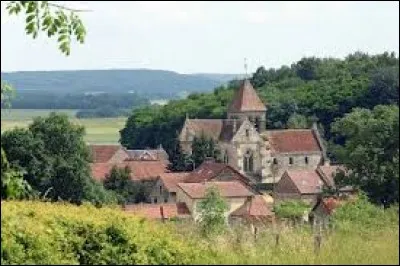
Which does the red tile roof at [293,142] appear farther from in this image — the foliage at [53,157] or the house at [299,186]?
the foliage at [53,157]

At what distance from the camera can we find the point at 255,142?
268ft

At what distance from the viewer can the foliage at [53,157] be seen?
3844 cm

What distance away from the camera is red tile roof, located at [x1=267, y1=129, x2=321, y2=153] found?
83.6m

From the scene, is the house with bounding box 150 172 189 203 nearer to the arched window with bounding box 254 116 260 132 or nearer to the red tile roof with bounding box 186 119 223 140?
the red tile roof with bounding box 186 119 223 140

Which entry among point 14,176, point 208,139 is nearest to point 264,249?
point 14,176

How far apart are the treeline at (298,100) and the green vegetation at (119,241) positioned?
248 ft

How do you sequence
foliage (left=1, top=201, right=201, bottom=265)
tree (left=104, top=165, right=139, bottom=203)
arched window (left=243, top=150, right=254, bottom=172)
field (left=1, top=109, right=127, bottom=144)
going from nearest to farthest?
foliage (left=1, top=201, right=201, bottom=265), tree (left=104, top=165, right=139, bottom=203), arched window (left=243, top=150, right=254, bottom=172), field (left=1, top=109, right=127, bottom=144)

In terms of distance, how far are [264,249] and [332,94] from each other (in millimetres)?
91307

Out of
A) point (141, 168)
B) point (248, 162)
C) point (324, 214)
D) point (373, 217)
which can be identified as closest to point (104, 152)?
point (248, 162)

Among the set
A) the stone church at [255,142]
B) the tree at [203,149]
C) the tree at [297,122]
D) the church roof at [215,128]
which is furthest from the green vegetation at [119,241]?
the tree at [297,122]

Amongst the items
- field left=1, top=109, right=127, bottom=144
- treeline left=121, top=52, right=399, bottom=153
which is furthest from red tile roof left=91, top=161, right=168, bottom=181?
field left=1, top=109, right=127, bottom=144

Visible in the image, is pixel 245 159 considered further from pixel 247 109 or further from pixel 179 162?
pixel 179 162

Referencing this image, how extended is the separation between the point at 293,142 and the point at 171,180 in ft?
65.2

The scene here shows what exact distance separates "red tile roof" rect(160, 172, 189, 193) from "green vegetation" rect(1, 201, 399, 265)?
51921 millimetres
